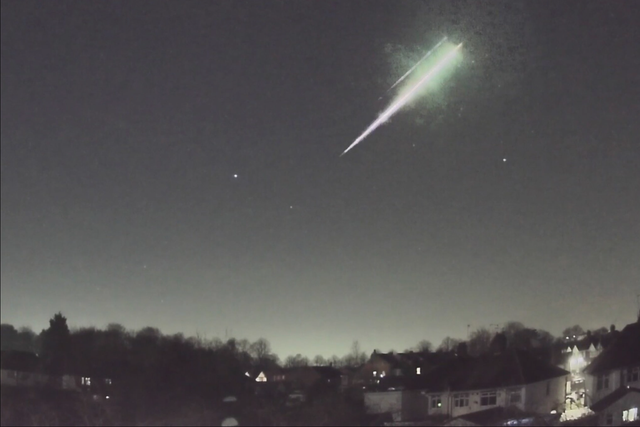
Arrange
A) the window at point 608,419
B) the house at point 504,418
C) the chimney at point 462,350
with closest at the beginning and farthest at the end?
the house at point 504,418 → the window at point 608,419 → the chimney at point 462,350

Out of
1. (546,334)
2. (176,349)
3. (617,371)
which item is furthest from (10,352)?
(617,371)

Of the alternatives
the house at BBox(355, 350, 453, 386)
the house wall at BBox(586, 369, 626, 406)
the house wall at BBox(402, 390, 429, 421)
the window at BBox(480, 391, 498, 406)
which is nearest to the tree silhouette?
the house at BBox(355, 350, 453, 386)

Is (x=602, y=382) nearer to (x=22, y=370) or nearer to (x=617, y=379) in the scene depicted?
(x=617, y=379)

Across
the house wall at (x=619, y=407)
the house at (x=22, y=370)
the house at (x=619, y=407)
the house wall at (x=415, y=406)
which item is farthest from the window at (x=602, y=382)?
the house at (x=22, y=370)

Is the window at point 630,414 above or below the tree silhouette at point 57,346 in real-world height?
below

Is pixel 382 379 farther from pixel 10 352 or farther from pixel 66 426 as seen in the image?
pixel 10 352

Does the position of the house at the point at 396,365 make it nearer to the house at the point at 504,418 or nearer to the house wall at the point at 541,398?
the house at the point at 504,418

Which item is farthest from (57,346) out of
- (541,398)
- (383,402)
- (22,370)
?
(541,398)
